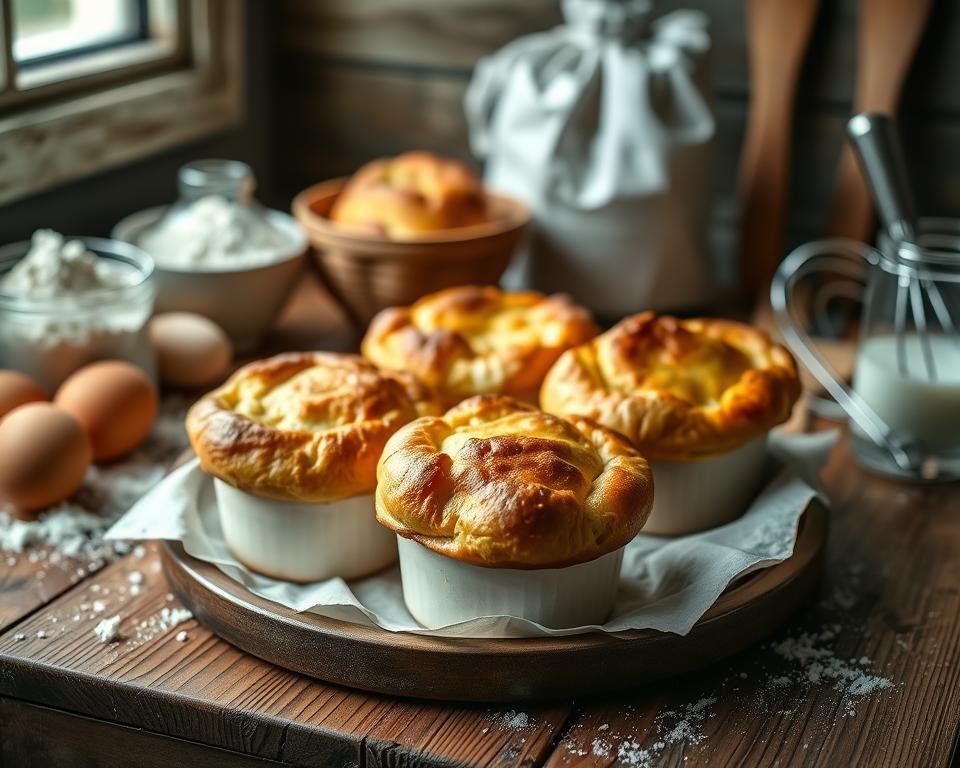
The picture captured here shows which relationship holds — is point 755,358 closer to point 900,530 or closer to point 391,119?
point 900,530

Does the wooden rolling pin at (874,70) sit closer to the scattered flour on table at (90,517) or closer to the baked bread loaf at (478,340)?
the baked bread loaf at (478,340)

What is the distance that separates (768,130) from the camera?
1.58 metres

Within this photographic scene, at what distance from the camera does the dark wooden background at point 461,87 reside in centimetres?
154

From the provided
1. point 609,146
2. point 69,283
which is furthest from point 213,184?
point 609,146

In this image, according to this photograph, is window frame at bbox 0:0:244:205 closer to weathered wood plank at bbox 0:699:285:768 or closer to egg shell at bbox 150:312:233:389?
egg shell at bbox 150:312:233:389

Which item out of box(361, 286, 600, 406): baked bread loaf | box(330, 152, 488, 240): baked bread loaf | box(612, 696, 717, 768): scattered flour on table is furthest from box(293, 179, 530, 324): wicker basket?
box(612, 696, 717, 768): scattered flour on table

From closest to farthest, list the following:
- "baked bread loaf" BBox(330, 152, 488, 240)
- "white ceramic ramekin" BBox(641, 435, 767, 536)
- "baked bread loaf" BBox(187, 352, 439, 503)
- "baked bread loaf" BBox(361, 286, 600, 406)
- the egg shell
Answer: "baked bread loaf" BBox(187, 352, 439, 503) → "white ceramic ramekin" BBox(641, 435, 767, 536) → "baked bread loaf" BBox(361, 286, 600, 406) → the egg shell → "baked bread loaf" BBox(330, 152, 488, 240)

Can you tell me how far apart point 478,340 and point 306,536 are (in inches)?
13.5

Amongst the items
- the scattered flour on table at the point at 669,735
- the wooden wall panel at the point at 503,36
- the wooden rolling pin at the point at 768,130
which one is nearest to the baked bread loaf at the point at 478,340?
the scattered flour on table at the point at 669,735

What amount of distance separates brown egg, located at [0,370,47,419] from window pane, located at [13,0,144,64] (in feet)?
1.45

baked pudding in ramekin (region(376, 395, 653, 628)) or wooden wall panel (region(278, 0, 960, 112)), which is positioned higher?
wooden wall panel (region(278, 0, 960, 112))

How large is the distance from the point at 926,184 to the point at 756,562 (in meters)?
0.85

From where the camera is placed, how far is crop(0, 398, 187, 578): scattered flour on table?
1.05 meters

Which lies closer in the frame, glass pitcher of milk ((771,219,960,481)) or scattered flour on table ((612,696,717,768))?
scattered flour on table ((612,696,717,768))
